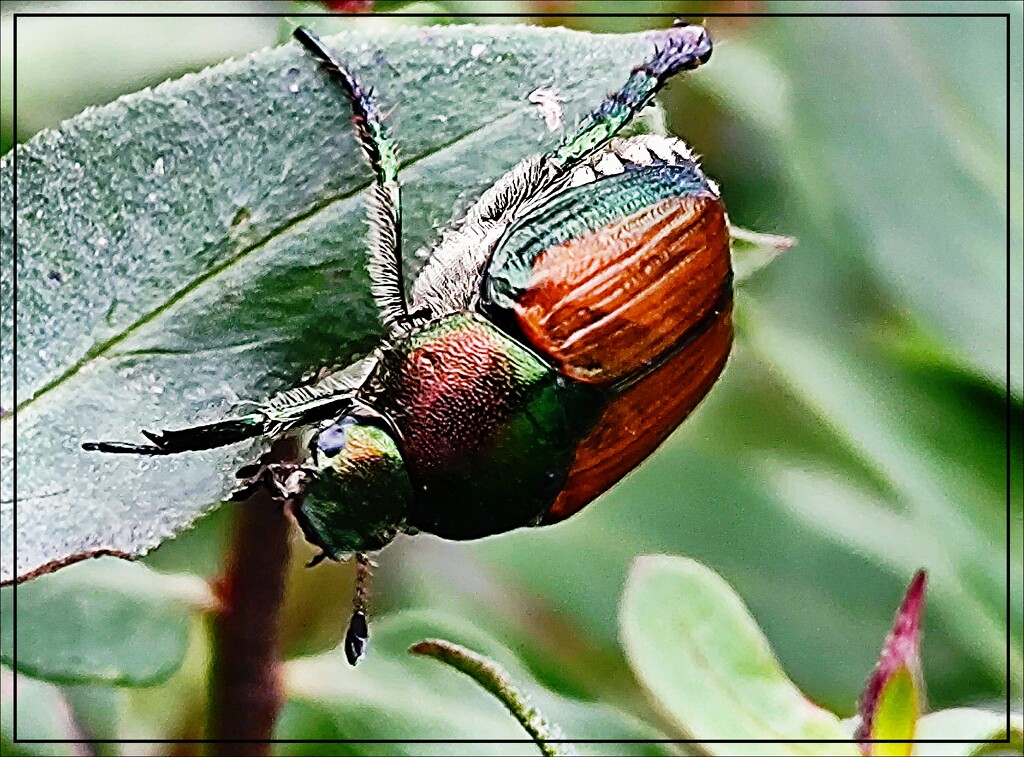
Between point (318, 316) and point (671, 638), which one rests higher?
point (318, 316)

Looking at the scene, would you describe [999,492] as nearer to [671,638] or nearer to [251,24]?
[671,638]

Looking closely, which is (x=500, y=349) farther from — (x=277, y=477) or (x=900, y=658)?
(x=900, y=658)

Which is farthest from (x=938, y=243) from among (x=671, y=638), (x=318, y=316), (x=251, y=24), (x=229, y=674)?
(x=229, y=674)

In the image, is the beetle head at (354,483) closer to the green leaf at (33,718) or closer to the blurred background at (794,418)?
the blurred background at (794,418)

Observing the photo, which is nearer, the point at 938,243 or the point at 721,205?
the point at 721,205

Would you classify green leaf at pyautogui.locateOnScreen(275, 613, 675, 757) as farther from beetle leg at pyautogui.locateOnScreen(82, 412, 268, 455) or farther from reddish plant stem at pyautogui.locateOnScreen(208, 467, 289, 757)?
beetle leg at pyautogui.locateOnScreen(82, 412, 268, 455)

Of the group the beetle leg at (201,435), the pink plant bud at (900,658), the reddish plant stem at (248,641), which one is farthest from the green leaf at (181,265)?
the pink plant bud at (900,658)
